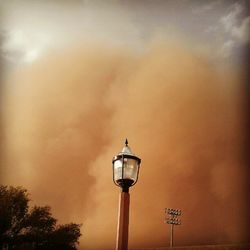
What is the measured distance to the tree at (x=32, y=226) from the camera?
29.4 ft

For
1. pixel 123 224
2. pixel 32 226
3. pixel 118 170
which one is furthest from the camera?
pixel 32 226

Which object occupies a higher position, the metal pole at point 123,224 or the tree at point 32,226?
the tree at point 32,226

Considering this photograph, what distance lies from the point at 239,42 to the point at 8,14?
9.70 feet

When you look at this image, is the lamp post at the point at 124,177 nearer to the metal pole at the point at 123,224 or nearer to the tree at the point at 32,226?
the metal pole at the point at 123,224

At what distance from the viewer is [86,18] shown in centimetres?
516

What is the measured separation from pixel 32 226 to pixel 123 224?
799 cm

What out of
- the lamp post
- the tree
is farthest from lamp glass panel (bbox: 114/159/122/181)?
the tree

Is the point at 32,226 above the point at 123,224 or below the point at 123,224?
above

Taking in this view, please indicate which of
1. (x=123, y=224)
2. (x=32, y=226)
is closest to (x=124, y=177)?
(x=123, y=224)

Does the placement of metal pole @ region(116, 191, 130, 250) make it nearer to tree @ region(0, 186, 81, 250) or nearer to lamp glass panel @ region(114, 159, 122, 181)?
lamp glass panel @ region(114, 159, 122, 181)

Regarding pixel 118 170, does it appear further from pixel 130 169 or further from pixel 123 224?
pixel 123 224

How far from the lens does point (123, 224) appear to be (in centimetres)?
201

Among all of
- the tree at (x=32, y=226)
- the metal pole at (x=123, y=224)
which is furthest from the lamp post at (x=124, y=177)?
the tree at (x=32, y=226)

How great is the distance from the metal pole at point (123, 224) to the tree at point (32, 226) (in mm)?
7043
